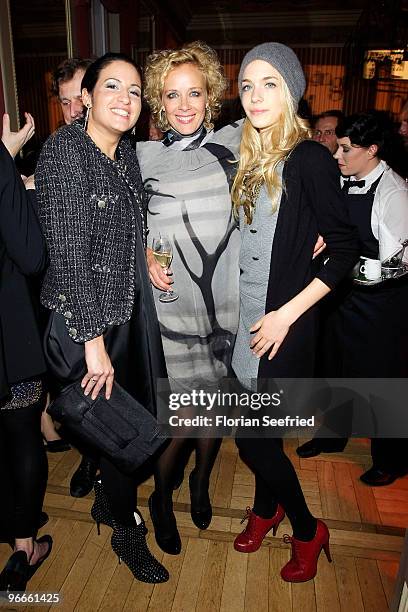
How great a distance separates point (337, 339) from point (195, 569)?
1.38 meters

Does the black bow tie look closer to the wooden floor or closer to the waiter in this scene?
the waiter

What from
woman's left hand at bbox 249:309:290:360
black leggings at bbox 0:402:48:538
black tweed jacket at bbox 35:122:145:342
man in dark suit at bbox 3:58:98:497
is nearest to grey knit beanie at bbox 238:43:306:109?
black tweed jacket at bbox 35:122:145:342

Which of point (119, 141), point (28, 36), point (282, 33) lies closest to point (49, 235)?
point (119, 141)

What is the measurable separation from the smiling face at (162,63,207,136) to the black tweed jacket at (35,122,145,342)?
33cm

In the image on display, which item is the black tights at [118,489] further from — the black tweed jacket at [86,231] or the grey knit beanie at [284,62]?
the grey knit beanie at [284,62]

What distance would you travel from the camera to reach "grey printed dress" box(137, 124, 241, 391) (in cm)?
181

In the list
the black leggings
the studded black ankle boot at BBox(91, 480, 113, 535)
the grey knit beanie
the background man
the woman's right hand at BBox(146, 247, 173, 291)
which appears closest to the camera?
the grey knit beanie

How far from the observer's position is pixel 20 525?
188 centimetres

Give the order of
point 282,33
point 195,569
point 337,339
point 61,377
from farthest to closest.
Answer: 1. point 282,33
2. point 337,339
3. point 195,569
4. point 61,377

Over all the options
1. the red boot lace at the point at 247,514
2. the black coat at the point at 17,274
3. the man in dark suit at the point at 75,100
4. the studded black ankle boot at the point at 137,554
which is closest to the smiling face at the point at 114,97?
the black coat at the point at 17,274

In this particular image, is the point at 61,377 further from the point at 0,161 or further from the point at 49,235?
the point at 0,161

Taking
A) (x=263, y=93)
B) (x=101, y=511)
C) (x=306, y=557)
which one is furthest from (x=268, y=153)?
(x=101, y=511)

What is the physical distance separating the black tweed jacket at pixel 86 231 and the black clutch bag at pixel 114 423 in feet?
0.82

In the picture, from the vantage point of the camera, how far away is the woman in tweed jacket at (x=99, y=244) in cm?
149
